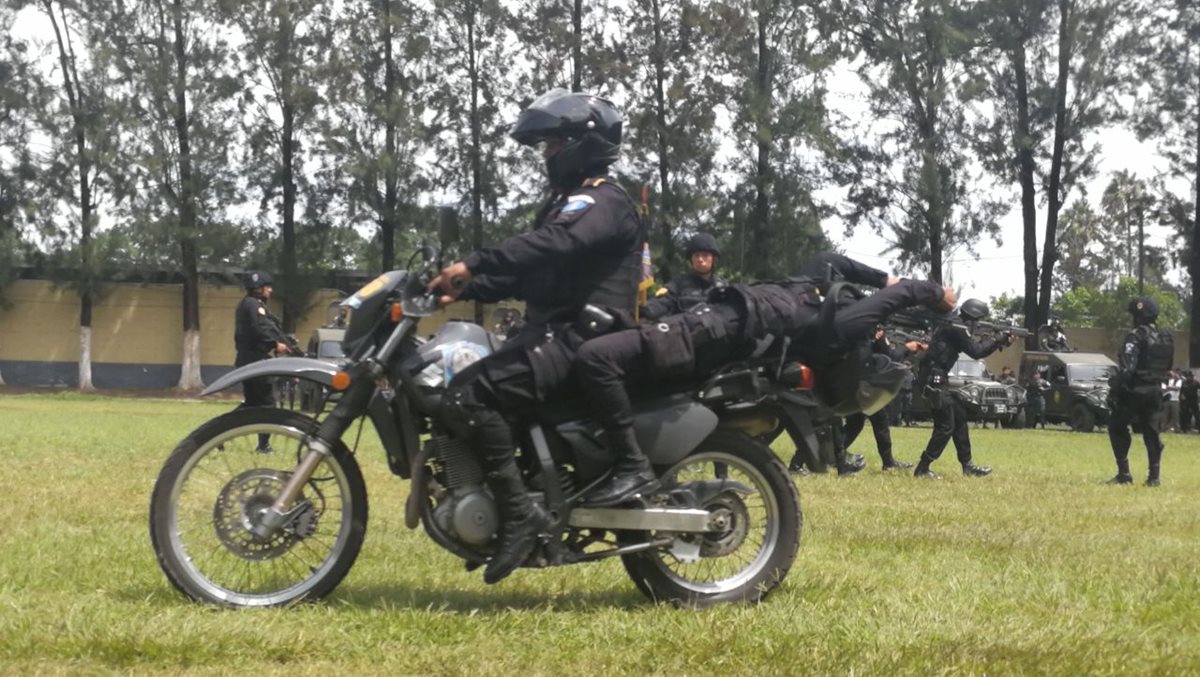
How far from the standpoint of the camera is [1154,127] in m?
45.8

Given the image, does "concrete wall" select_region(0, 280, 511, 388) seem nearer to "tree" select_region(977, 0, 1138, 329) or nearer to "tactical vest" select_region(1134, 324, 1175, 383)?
"tree" select_region(977, 0, 1138, 329)

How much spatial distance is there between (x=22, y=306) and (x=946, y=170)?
3011cm

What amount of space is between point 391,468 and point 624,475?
0.86 m

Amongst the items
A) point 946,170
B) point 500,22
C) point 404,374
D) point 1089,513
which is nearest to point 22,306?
point 500,22

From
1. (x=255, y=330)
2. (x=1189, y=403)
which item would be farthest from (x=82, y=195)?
(x=255, y=330)

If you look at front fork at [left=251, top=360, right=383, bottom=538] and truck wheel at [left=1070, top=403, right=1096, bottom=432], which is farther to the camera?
truck wheel at [left=1070, top=403, right=1096, bottom=432]

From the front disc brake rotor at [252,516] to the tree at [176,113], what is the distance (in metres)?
43.6

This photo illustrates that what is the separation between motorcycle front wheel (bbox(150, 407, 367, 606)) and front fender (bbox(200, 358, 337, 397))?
138 mm

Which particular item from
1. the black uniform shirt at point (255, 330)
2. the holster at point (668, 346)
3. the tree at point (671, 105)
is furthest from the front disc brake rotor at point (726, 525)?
the tree at point (671, 105)

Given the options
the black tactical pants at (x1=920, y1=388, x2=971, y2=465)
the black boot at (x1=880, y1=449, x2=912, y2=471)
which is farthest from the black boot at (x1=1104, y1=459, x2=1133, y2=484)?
the black boot at (x1=880, y1=449, x2=912, y2=471)

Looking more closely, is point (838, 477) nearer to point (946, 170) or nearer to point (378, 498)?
point (378, 498)

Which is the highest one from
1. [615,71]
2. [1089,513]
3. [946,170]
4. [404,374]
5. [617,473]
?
[615,71]

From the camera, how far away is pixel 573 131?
5.81 meters

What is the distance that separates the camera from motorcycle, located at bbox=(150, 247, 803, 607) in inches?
221
